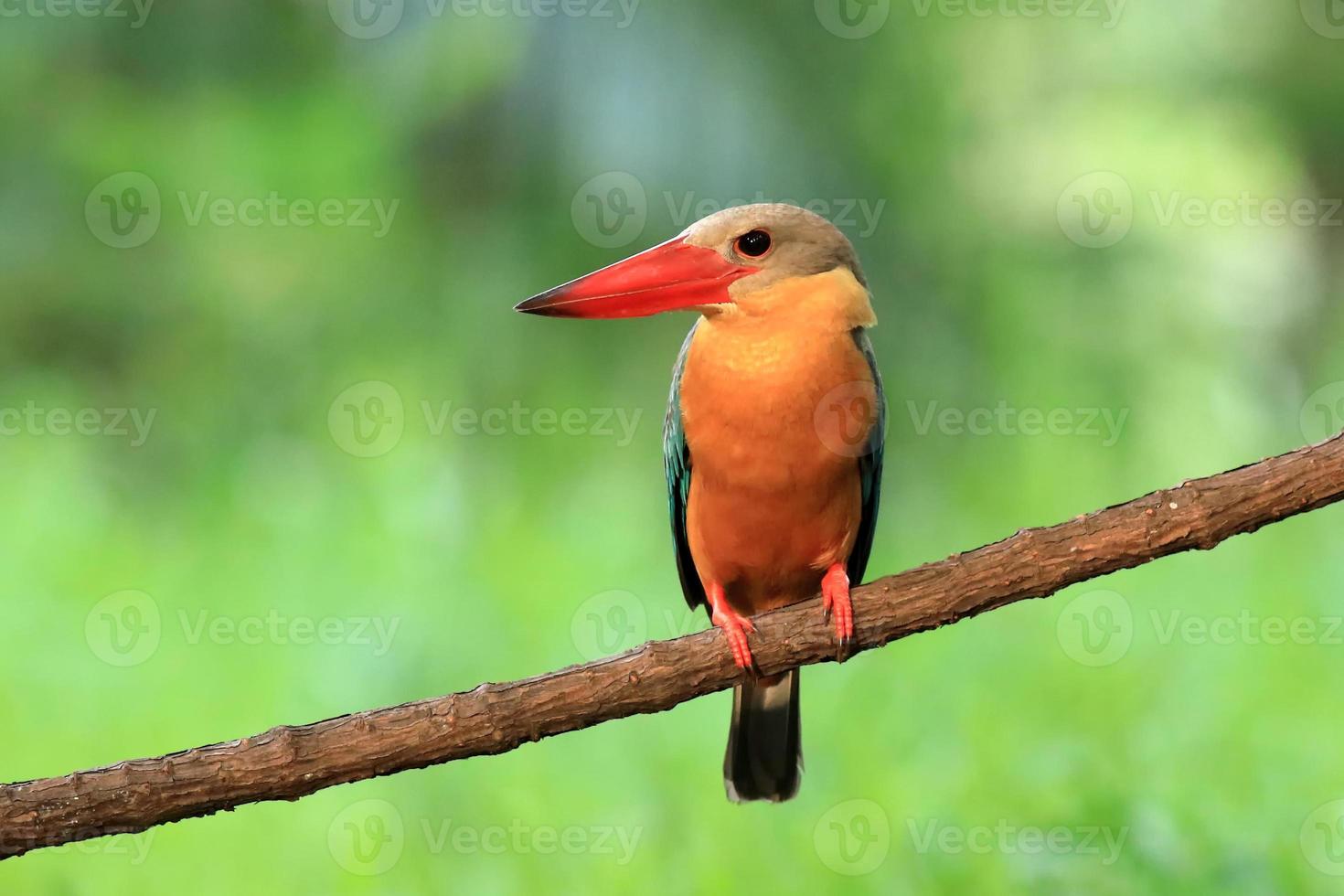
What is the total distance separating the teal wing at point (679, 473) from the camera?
81.1 inches

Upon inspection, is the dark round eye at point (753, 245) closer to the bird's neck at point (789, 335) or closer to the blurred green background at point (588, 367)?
the bird's neck at point (789, 335)

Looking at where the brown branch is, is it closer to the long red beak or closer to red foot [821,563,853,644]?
red foot [821,563,853,644]

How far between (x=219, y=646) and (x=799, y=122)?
5.93 feet

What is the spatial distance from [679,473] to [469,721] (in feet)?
2.07

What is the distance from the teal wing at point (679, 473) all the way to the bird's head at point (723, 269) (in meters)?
0.13

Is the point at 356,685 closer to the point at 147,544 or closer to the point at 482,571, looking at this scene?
the point at 482,571

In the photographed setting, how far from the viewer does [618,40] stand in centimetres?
285

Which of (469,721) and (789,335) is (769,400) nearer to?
(789,335)

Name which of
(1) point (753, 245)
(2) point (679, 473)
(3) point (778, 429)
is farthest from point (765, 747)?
(1) point (753, 245)

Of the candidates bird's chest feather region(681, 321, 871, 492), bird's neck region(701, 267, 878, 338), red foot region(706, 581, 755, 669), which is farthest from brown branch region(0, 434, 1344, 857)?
bird's neck region(701, 267, 878, 338)

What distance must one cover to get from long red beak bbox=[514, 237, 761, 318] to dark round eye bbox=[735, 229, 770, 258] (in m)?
0.02

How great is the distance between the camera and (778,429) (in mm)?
1914

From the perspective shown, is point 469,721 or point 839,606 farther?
point 839,606

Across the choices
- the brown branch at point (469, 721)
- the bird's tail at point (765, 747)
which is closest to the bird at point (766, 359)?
the brown branch at point (469, 721)
